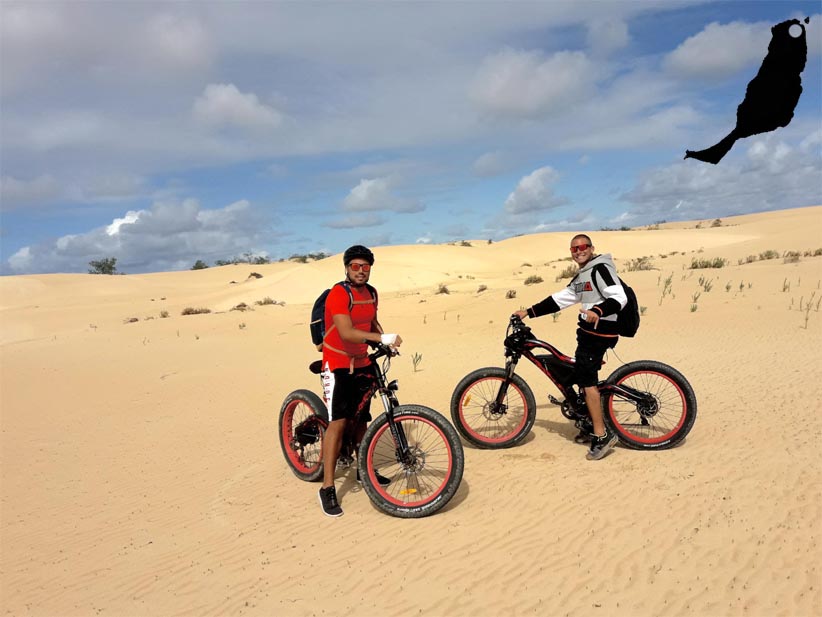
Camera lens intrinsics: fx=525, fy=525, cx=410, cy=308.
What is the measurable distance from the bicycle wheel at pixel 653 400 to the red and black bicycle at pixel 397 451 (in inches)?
72.4

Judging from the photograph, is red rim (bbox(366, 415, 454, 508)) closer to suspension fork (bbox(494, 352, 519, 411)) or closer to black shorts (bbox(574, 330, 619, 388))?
suspension fork (bbox(494, 352, 519, 411))

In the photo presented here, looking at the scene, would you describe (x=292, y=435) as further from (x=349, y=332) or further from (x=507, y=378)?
(x=507, y=378)

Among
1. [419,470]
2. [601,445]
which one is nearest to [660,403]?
[601,445]

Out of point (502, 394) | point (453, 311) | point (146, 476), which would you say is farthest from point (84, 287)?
point (502, 394)

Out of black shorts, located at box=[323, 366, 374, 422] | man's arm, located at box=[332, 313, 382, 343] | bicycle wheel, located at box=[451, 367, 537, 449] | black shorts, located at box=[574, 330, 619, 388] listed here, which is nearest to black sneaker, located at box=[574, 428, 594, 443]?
bicycle wheel, located at box=[451, 367, 537, 449]

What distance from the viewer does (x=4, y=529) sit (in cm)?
488

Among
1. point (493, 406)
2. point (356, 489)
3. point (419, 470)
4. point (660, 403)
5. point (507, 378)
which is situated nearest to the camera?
point (419, 470)

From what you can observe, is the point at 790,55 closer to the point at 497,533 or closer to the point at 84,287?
the point at 497,533

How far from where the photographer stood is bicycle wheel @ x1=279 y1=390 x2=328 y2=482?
5.03 metres

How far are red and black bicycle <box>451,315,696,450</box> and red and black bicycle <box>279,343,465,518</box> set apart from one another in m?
0.95

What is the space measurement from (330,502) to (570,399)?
256 cm

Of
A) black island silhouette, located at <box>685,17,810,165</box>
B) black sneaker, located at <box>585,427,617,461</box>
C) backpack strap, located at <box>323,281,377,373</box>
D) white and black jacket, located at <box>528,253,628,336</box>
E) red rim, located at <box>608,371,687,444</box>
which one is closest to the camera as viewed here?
black island silhouette, located at <box>685,17,810,165</box>

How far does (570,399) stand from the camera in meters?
5.30

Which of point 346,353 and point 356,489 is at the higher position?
point 346,353
